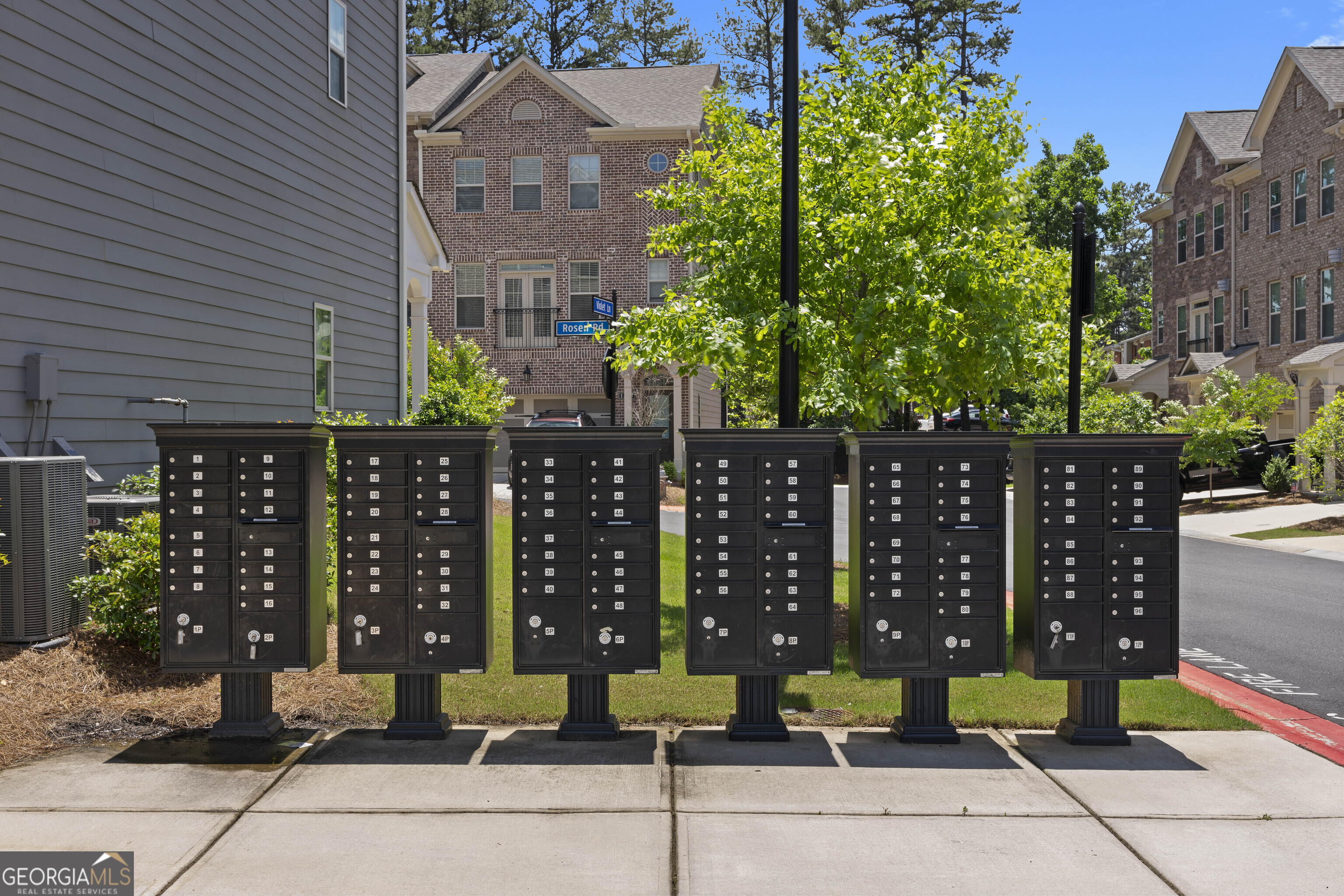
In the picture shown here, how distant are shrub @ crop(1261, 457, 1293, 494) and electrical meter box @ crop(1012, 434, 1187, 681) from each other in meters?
23.7

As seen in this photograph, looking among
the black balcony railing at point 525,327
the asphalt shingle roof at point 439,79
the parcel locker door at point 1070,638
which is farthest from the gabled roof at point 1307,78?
the parcel locker door at point 1070,638

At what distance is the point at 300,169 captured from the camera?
1309 cm

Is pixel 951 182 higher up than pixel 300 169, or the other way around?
pixel 300 169

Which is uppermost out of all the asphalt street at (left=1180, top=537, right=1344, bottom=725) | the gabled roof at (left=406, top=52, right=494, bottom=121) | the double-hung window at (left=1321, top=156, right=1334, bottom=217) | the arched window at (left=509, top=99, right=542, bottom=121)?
the gabled roof at (left=406, top=52, right=494, bottom=121)

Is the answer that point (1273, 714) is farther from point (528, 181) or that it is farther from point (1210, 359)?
point (1210, 359)

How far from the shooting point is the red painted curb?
6.20 metres

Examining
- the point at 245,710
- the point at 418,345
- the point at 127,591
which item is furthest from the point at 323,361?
the point at 245,710

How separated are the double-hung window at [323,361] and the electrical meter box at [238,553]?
26.3 feet

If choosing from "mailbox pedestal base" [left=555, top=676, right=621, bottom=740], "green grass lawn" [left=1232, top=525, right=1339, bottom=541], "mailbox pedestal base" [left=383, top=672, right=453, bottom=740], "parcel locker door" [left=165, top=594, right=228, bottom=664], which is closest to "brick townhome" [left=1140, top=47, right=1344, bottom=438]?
"green grass lawn" [left=1232, top=525, right=1339, bottom=541]

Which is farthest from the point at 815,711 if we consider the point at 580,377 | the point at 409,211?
the point at 580,377

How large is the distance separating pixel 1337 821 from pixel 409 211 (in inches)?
616

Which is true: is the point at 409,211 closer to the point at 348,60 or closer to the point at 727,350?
the point at 348,60

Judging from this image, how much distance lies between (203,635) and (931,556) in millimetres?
4230

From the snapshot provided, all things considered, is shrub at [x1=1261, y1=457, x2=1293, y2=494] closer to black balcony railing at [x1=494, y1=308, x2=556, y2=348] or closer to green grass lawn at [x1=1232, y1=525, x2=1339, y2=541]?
green grass lawn at [x1=1232, y1=525, x2=1339, y2=541]
